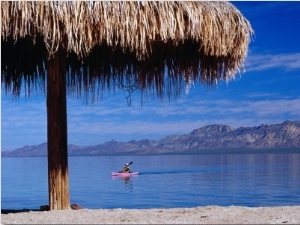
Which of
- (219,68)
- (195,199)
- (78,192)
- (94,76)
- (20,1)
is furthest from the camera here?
(78,192)

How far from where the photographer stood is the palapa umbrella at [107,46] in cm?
622

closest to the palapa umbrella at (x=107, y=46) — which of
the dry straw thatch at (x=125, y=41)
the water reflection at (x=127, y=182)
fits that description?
the dry straw thatch at (x=125, y=41)

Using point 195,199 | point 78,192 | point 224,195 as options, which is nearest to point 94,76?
point 195,199

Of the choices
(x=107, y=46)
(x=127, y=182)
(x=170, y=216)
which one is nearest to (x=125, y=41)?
(x=107, y=46)

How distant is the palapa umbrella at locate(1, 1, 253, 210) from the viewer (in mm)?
6223

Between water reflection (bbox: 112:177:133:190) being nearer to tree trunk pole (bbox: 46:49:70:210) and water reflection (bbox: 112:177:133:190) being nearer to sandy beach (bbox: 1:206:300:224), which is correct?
tree trunk pole (bbox: 46:49:70:210)

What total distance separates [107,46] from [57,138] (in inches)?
44.9

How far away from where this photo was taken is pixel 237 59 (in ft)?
23.3

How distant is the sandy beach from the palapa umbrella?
85 centimetres

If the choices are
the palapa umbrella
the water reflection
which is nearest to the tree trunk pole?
the palapa umbrella

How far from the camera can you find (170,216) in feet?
19.5

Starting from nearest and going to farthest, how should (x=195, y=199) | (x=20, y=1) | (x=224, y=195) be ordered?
(x=20, y=1)
(x=195, y=199)
(x=224, y=195)

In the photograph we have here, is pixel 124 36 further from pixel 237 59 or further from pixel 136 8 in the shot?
pixel 237 59

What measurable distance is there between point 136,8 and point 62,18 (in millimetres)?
715
